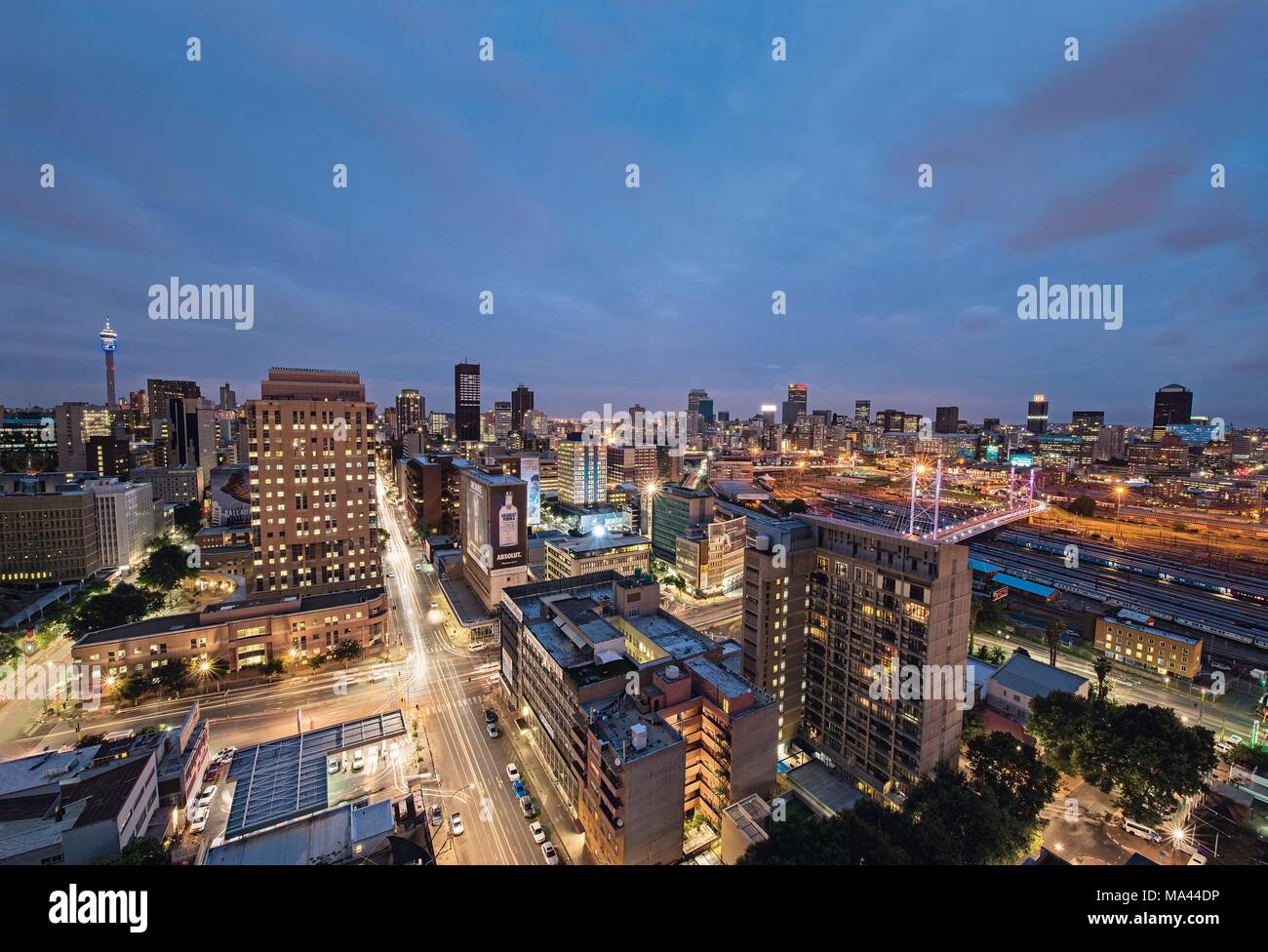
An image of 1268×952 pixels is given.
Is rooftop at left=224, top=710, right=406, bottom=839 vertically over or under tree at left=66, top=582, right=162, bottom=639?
under

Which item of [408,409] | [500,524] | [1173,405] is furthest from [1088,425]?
[408,409]

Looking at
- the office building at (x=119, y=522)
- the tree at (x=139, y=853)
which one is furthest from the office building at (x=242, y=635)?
the office building at (x=119, y=522)

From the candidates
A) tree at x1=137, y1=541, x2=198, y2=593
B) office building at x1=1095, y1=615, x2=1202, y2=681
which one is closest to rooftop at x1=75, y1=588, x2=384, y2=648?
tree at x1=137, y1=541, x2=198, y2=593

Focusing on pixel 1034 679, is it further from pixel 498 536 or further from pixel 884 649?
pixel 498 536

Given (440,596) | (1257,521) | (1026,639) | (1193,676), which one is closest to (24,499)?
(440,596)

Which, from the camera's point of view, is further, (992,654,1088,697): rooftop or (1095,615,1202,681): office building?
(1095,615,1202,681): office building

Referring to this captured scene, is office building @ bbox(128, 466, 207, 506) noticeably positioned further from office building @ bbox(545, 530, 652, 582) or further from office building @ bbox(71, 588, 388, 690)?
office building @ bbox(545, 530, 652, 582)
